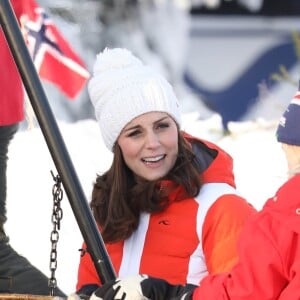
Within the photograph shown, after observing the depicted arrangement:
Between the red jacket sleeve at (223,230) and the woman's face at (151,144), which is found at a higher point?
the woman's face at (151,144)

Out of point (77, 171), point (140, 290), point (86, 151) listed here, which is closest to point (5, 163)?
point (77, 171)

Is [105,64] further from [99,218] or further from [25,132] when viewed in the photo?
[25,132]

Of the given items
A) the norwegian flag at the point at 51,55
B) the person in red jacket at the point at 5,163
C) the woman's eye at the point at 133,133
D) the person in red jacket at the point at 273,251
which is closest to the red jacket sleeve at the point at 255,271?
the person in red jacket at the point at 273,251

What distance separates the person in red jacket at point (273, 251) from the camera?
2.08m

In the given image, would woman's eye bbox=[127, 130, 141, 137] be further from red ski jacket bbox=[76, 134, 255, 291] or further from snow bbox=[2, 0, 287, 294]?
snow bbox=[2, 0, 287, 294]

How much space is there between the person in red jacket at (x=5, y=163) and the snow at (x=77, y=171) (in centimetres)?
68

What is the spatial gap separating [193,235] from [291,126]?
646mm

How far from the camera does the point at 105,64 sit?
117 inches

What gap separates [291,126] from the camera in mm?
2223

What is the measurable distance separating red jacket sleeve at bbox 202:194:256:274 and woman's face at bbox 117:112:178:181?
185mm

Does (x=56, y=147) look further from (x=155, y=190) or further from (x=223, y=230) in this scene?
(x=223, y=230)

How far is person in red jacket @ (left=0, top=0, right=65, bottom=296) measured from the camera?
10.8 feet

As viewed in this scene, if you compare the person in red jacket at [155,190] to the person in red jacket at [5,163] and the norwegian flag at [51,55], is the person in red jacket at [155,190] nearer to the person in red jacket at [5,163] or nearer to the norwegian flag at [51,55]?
the person in red jacket at [5,163]

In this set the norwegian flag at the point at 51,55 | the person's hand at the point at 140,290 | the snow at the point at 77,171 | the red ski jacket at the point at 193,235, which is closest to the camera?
the person's hand at the point at 140,290
